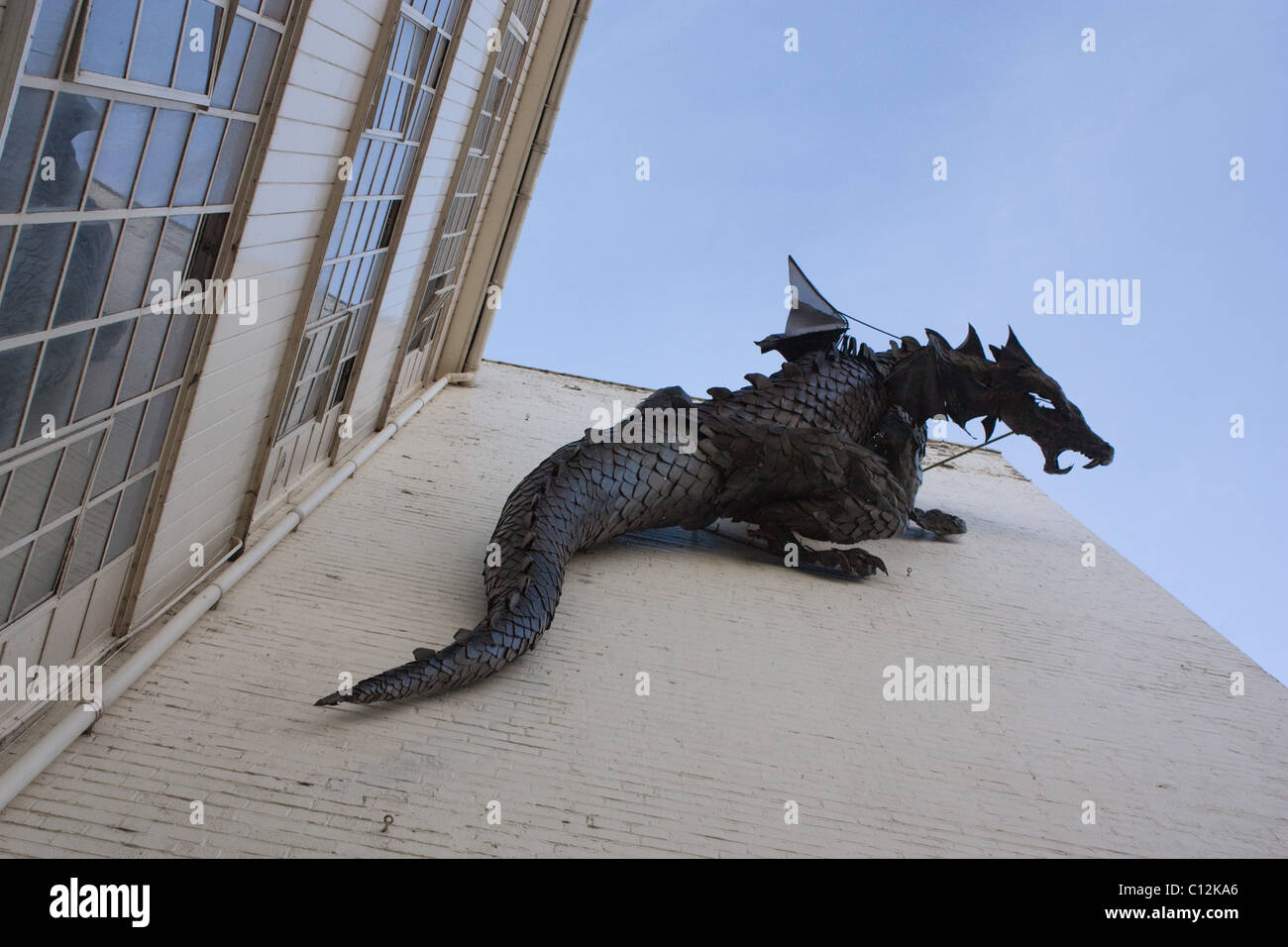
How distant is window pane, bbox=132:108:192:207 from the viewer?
296 cm

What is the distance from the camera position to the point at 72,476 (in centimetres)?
314

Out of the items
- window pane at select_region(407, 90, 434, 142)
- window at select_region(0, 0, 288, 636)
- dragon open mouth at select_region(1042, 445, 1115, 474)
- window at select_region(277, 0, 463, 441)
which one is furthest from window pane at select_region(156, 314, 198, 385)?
dragon open mouth at select_region(1042, 445, 1115, 474)

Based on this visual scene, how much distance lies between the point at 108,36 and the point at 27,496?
1.36 metres

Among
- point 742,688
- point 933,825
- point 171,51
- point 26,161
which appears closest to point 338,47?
point 171,51

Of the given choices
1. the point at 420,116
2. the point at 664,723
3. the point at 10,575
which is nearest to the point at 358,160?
the point at 420,116

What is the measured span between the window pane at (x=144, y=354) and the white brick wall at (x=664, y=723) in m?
1.20

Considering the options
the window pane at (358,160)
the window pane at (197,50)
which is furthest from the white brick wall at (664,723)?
the window pane at (197,50)

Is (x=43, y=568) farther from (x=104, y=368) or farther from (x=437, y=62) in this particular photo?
(x=437, y=62)

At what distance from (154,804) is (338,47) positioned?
3.08m

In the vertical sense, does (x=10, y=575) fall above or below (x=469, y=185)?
below

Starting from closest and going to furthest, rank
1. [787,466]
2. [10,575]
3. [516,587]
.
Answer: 1. [10,575]
2. [516,587]
3. [787,466]

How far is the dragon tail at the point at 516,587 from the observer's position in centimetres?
378

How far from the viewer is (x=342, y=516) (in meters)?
5.52

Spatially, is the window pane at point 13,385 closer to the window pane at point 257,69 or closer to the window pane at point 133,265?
the window pane at point 133,265
